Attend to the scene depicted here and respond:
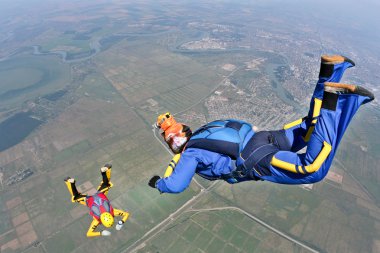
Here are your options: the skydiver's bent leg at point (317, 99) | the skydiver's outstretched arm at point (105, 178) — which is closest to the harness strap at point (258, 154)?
the skydiver's bent leg at point (317, 99)

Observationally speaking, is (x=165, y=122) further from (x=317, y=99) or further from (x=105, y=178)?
(x=105, y=178)

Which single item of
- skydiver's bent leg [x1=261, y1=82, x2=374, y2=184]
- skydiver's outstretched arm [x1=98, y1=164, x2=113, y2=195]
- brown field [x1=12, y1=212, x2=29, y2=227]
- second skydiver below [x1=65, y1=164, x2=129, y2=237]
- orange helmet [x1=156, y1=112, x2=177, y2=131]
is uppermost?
skydiver's bent leg [x1=261, y1=82, x2=374, y2=184]

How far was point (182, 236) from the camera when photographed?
39.6 meters

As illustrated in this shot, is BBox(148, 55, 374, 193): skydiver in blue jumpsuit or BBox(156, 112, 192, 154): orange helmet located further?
BBox(156, 112, 192, 154): orange helmet

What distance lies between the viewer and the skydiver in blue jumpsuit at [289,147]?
592 centimetres

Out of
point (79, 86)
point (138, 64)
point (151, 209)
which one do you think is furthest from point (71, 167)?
point (138, 64)

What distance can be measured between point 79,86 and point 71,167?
167ft

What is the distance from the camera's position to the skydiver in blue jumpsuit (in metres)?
5.92

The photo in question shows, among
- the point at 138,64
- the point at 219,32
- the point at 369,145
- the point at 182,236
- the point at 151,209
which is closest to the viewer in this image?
the point at 182,236

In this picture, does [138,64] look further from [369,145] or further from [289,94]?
[369,145]

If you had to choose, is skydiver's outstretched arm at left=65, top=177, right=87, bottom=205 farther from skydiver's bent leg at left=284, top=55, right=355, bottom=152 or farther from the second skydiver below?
skydiver's bent leg at left=284, top=55, right=355, bottom=152

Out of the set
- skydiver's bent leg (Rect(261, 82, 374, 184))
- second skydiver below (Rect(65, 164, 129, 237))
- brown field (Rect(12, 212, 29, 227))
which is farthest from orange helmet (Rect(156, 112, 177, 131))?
brown field (Rect(12, 212, 29, 227))

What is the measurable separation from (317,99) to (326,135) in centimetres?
193

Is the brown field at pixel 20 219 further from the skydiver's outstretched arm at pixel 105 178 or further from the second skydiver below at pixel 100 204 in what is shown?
the skydiver's outstretched arm at pixel 105 178
